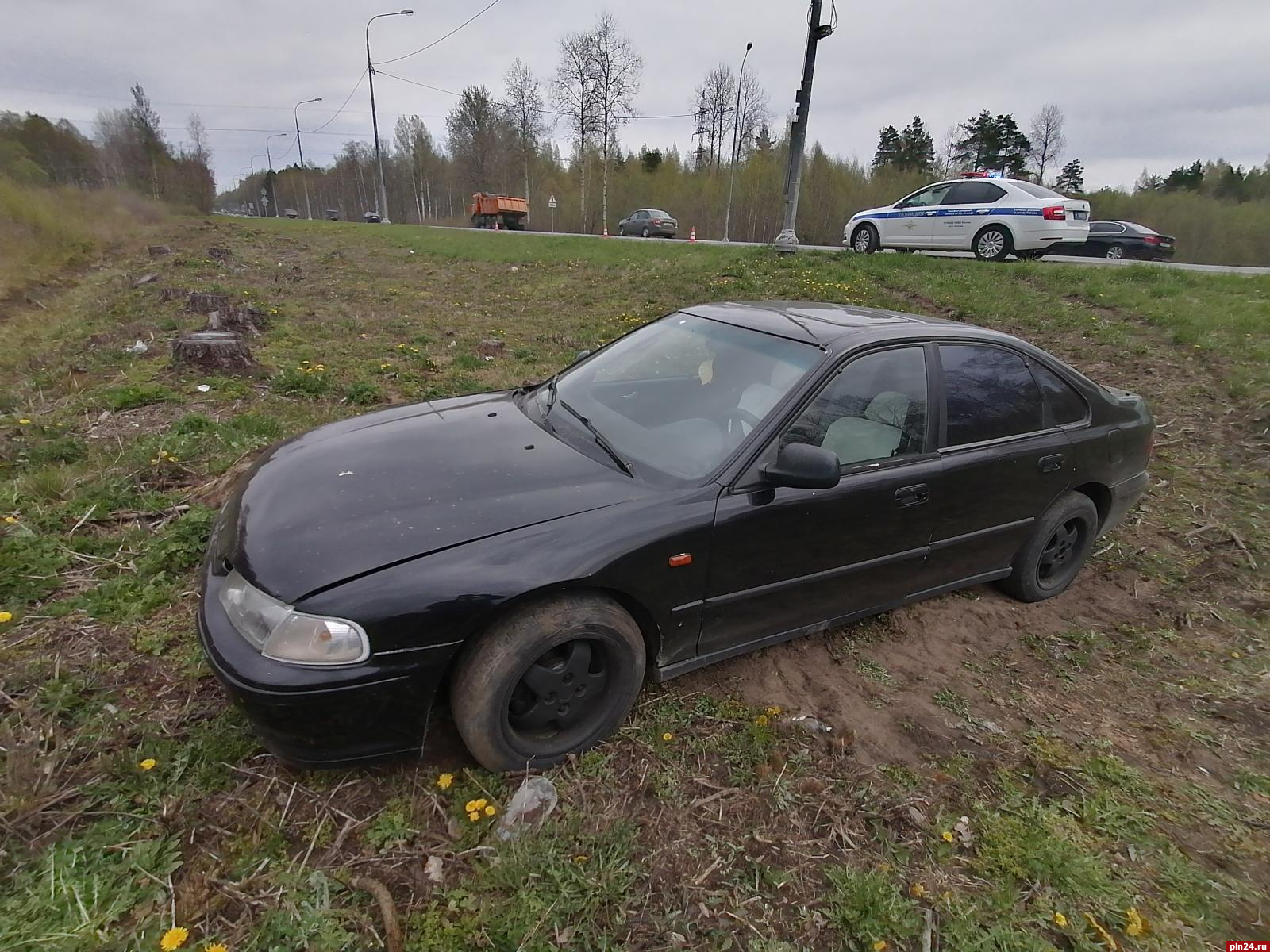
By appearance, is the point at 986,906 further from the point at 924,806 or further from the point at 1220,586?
the point at 1220,586

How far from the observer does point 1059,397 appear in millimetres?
3295

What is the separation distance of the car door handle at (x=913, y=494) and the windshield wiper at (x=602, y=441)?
1.18 meters

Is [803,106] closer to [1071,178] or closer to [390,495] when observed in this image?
[390,495]

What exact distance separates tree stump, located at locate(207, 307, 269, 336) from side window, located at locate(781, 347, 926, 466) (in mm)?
7512

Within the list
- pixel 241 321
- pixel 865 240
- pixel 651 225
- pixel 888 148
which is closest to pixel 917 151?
pixel 888 148

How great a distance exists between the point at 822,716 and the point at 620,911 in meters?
1.17

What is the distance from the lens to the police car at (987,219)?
10.7 meters

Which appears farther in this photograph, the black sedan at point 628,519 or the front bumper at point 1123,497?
the front bumper at point 1123,497

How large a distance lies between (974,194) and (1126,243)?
11.7 m

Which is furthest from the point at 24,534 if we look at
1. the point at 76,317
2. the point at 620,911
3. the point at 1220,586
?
the point at 76,317

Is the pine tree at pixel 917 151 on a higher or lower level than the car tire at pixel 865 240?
higher

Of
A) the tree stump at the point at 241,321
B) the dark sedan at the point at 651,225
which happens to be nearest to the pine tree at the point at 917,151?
the dark sedan at the point at 651,225

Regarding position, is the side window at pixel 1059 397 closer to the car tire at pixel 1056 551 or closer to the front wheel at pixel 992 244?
the car tire at pixel 1056 551

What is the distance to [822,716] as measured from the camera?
8.48 ft
